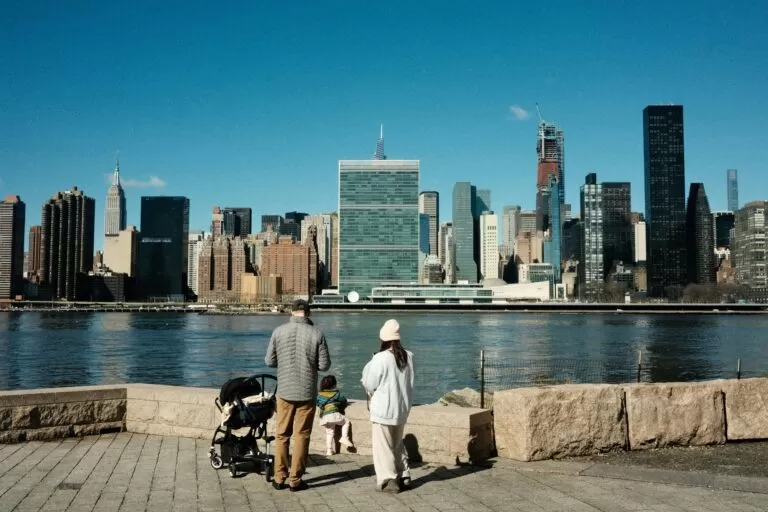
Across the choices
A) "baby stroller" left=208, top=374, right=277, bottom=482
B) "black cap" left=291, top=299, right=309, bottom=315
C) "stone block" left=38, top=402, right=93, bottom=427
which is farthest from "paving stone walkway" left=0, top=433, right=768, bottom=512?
"black cap" left=291, top=299, right=309, bottom=315

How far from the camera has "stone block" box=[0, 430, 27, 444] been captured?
959 centimetres

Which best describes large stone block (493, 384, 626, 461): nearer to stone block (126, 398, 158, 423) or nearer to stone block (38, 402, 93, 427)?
stone block (126, 398, 158, 423)

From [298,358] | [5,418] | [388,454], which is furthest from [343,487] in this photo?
[5,418]

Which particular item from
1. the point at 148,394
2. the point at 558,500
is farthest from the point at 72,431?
the point at 558,500

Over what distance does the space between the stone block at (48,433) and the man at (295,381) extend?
151 inches

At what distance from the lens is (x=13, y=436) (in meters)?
9.66

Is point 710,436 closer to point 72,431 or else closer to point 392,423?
point 392,423

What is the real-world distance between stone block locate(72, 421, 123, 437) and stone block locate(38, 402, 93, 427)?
68 millimetres

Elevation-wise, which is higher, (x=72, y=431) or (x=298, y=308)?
(x=298, y=308)

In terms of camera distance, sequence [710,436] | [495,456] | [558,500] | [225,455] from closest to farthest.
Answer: [558,500] < [225,455] < [495,456] < [710,436]

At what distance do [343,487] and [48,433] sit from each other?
4.63 meters

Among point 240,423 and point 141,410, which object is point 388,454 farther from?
point 141,410

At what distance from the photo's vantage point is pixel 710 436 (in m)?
9.81

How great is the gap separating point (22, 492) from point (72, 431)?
2.91 meters
